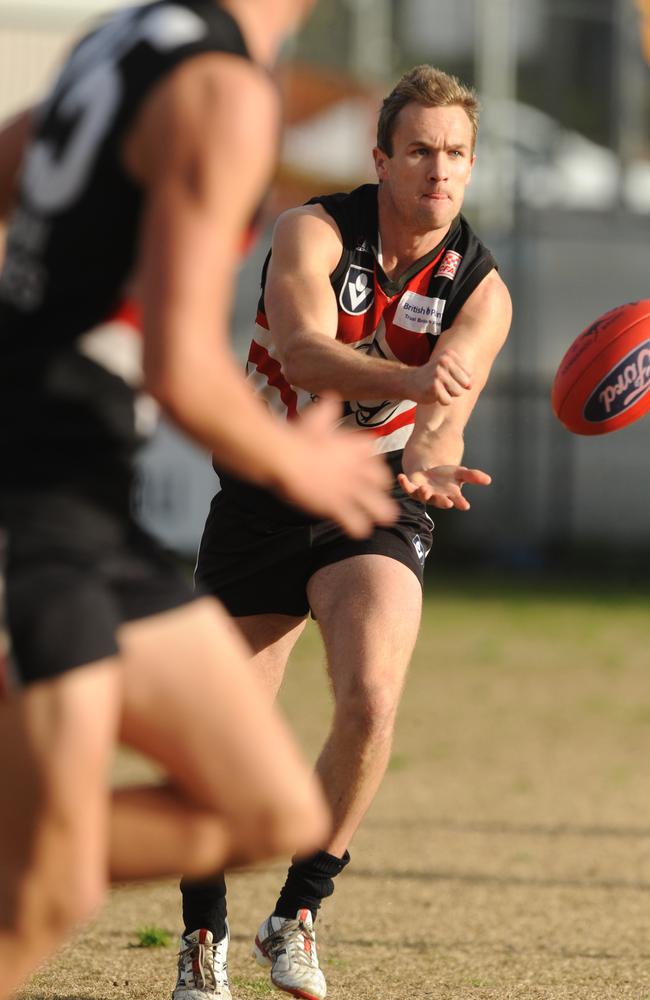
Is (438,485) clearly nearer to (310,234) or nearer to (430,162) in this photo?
(310,234)

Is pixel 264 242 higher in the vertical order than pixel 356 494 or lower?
higher

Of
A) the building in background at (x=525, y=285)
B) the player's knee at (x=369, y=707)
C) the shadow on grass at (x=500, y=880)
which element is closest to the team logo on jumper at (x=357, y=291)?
the player's knee at (x=369, y=707)

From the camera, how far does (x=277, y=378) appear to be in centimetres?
502

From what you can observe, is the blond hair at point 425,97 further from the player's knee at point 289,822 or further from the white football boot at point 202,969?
the player's knee at point 289,822

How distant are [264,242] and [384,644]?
1750cm

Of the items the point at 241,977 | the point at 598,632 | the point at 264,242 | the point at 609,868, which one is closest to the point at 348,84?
the point at 264,242

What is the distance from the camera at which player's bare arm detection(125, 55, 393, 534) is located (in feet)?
8.71

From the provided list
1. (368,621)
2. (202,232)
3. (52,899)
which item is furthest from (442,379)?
(52,899)

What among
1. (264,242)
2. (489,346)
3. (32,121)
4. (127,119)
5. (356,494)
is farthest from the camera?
(264,242)

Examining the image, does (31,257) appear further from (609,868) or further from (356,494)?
(609,868)

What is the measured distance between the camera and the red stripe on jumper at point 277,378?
A: 5.00 m

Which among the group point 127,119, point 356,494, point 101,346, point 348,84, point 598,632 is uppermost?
point 348,84

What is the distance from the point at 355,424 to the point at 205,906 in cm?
149

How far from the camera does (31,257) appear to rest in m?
2.84
